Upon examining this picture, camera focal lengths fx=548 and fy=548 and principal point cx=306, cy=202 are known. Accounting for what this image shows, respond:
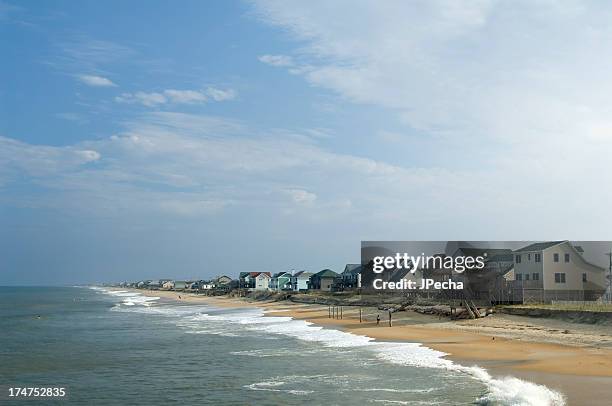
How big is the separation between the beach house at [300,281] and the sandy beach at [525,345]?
94767 millimetres

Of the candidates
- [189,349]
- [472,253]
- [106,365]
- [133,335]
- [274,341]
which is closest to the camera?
[106,365]

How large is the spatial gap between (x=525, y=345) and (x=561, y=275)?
2577 cm

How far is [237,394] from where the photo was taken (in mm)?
24875

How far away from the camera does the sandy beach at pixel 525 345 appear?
2420cm

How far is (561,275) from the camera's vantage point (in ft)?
190

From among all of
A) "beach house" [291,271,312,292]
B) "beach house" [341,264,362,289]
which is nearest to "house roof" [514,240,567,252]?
"beach house" [341,264,362,289]

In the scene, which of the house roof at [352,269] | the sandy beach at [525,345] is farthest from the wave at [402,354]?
the house roof at [352,269]

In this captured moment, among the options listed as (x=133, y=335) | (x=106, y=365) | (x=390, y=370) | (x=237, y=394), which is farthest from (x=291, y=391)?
(x=133, y=335)

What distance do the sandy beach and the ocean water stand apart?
1.47 meters

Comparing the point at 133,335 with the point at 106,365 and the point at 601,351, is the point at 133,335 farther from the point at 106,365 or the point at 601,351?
the point at 601,351

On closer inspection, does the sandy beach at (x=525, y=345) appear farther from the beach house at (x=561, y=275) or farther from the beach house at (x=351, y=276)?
the beach house at (x=351, y=276)

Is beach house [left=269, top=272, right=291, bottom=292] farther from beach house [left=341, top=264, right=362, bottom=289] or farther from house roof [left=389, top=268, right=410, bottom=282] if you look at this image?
house roof [left=389, top=268, right=410, bottom=282]

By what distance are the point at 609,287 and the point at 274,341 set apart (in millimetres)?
38053

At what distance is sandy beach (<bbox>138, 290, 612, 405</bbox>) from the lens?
24.2 metres
